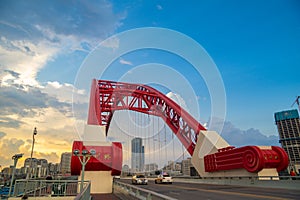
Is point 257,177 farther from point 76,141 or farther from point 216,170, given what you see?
point 76,141

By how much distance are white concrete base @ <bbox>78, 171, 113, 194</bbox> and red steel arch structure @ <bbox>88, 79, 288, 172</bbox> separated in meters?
14.8

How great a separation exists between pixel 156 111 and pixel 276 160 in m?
29.6

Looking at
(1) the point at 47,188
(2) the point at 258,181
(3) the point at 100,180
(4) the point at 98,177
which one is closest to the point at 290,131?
(2) the point at 258,181

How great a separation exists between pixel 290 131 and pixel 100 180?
89480mm

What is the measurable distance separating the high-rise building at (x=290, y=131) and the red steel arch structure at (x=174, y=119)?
190 feet

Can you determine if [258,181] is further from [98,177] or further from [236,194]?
[98,177]

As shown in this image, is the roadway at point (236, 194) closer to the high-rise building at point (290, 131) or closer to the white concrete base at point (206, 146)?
the white concrete base at point (206, 146)

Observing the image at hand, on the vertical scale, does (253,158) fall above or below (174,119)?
below

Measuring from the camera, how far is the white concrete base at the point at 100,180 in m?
21.7

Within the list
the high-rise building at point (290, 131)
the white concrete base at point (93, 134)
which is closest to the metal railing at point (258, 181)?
the white concrete base at point (93, 134)

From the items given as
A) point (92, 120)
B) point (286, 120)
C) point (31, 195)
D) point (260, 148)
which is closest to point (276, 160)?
point (260, 148)

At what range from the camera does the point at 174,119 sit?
47.0 meters

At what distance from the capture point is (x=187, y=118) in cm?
4169

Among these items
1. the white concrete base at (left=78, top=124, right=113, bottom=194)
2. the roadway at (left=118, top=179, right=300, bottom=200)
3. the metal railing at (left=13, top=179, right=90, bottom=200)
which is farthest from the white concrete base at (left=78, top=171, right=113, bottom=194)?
the roadway at (left=118, top=179, right=300, bottom=200)
